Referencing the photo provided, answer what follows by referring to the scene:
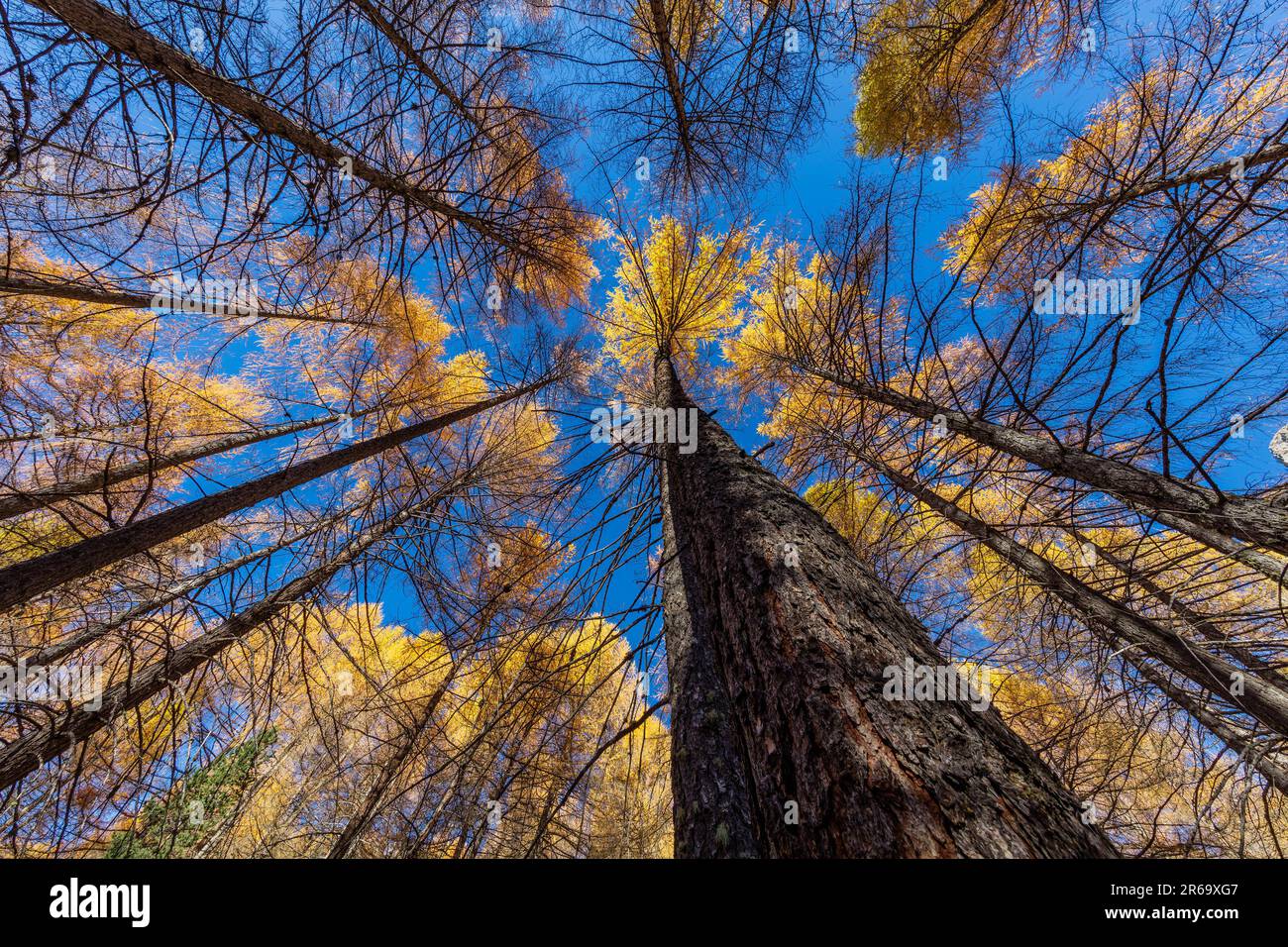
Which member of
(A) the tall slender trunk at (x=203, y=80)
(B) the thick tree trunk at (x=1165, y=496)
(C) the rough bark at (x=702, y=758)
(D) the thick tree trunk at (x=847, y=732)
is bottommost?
(C) the rough bark at (x=702, y=758)

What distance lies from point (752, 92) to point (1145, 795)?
11134 mm

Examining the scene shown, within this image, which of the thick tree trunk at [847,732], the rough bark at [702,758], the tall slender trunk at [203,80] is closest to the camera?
the thick tree trunk at [847,732]

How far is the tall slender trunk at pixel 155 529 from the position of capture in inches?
89.4

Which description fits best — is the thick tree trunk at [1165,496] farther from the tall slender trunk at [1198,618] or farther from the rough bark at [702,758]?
the rough bark at [702,758]

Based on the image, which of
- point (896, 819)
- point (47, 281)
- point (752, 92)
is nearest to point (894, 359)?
point (752, 92)

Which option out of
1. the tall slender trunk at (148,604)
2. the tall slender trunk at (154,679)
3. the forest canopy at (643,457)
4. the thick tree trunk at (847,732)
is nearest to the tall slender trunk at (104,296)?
the forest canopy at (643,457)

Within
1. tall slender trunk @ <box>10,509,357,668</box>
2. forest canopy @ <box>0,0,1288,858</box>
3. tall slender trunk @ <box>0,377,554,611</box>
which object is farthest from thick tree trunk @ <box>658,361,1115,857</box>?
tall slender trunk @ <box>10,509,357,668</box>

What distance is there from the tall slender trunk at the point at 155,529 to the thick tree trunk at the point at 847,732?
3.54 metres

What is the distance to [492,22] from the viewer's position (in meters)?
3.10

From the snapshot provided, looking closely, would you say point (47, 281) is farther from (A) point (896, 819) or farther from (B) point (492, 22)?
(A) point (896, 819)

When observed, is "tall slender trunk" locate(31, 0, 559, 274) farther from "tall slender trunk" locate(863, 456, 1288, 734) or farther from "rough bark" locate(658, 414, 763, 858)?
"tall slender trunk" locate(863, 456, 1288, 734)

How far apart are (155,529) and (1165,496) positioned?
655 cm

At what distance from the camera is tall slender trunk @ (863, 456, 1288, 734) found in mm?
3016

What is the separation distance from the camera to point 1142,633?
3588 millimetres
